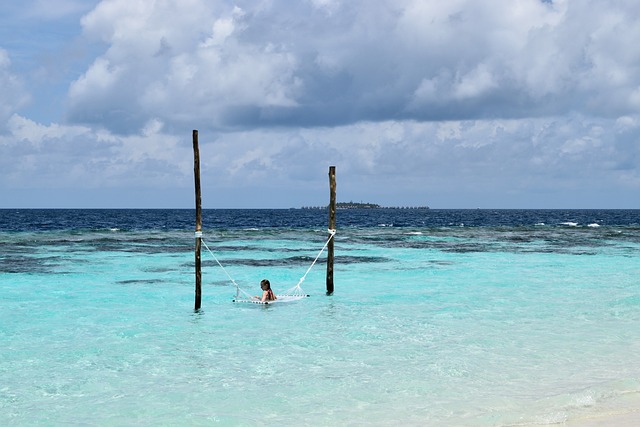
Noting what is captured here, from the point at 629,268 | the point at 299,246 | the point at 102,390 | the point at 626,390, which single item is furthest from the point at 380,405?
the point at 299,246

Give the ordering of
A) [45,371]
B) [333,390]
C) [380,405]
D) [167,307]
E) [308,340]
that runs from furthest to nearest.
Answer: [167,307] → [308,340] → [45,371] → [333,390] → [380,405]

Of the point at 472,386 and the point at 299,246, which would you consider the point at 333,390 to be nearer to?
the point at 472,386

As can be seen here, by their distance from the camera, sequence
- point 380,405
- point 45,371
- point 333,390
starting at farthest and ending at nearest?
point 45,371 < point 333,390 < point 380,405

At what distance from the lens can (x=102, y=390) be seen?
11.6 m

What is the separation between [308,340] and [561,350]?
229 inches

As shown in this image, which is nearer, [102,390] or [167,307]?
[102,390]

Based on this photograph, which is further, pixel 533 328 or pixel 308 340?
pixel 533 328

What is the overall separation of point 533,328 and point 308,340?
6.02 metres

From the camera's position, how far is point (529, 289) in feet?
81.0

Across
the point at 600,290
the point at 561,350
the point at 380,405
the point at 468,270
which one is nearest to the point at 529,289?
the point at 600,290

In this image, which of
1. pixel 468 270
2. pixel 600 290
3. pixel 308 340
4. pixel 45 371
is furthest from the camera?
pixel 468 270

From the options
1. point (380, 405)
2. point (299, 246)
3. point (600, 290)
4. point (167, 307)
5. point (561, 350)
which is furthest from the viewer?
point (299, 246)

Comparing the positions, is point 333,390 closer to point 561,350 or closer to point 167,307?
point 561,350

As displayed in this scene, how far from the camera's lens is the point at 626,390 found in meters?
11.0
